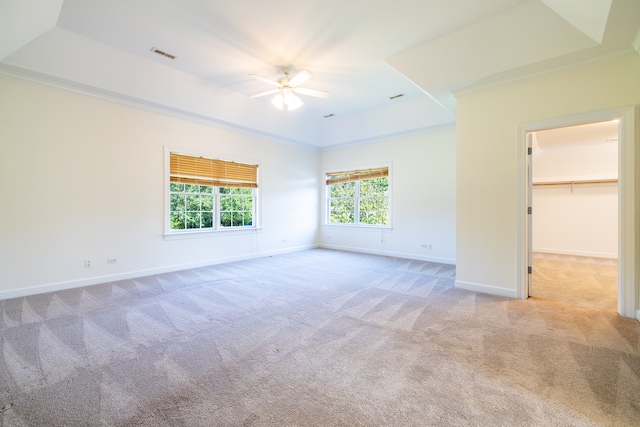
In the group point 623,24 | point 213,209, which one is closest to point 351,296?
point 213,209

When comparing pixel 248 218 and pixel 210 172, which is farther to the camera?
pixel 248 218

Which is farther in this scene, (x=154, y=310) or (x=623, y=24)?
(x=154, y=310)

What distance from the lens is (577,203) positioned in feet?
22.2

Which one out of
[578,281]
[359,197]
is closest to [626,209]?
[578,281]

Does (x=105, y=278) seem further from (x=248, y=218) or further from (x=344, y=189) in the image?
(x=344, y=189)

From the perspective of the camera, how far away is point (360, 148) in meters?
7.11

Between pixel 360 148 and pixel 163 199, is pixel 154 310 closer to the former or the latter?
pixel 163 199

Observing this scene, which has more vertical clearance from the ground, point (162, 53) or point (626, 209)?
point (162, 53)

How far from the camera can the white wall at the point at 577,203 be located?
6.41 m

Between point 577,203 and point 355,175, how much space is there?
555 cm

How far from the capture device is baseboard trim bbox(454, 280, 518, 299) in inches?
143

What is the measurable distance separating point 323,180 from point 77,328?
6130mm

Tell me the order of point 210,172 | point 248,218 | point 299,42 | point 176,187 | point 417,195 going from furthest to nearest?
point 248,218
point 417,195
point 210,172
point 176,187
point 299,42

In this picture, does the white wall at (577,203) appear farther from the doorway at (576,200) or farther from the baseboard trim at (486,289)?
the baseboard trim at (486,289)
